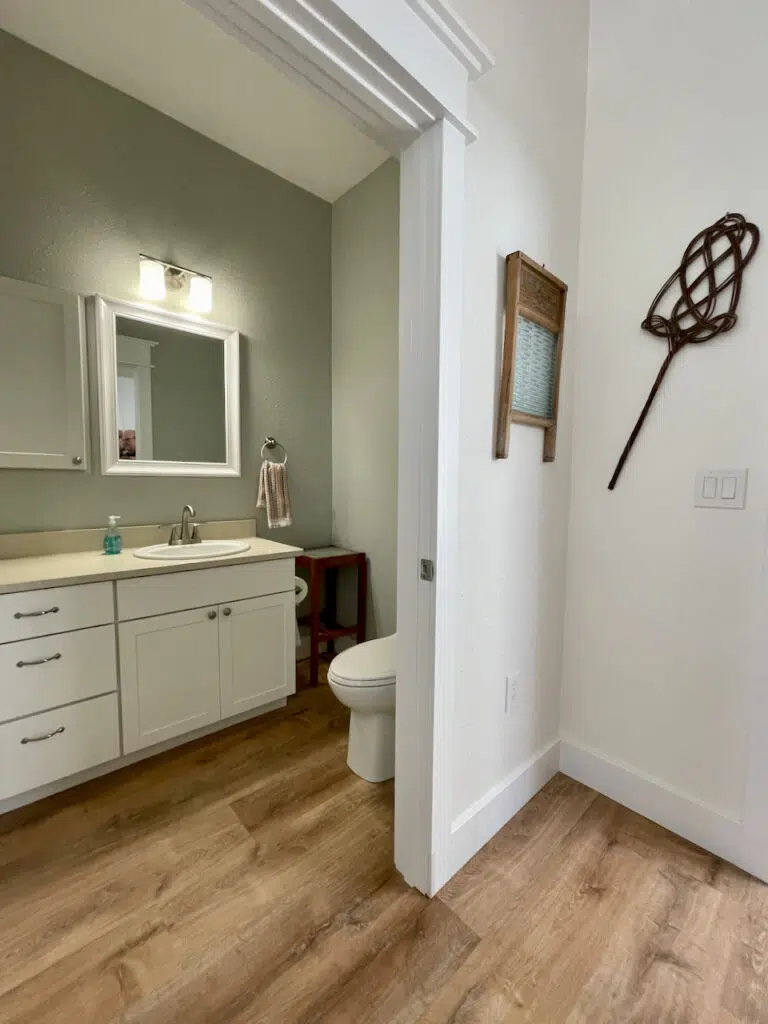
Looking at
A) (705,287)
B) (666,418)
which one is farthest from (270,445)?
(705,287)

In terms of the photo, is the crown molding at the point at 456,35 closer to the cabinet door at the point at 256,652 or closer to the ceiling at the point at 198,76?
the ceiling at the point at 198,76

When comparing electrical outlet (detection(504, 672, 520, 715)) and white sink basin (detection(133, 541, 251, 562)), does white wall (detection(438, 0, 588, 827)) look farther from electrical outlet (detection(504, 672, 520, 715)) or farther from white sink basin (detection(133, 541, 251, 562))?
white sink basin (detection(133, 541, 251, 562))

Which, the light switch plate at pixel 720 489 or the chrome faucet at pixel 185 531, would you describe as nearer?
the light switch plate at pixel 720 489

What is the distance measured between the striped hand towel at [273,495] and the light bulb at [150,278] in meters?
0.95

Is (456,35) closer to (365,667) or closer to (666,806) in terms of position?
(365,667)

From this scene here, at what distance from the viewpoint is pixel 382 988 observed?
96 cm

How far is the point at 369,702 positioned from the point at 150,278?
2.08m

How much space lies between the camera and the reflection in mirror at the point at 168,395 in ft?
6.59

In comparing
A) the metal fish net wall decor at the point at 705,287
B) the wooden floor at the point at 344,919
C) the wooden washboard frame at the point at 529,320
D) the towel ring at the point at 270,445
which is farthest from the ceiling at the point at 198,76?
the wooden floor at the point at 344,919

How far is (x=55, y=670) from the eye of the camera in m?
1.47

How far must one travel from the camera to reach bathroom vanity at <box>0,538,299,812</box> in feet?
4.67

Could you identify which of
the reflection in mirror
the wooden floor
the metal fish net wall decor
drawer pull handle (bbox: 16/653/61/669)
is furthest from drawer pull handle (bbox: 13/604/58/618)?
the metal fish net wall decor

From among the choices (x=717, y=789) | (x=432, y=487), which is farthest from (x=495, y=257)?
(x=717, y=789)

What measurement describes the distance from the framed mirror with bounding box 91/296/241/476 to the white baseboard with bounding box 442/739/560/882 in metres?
1.86
